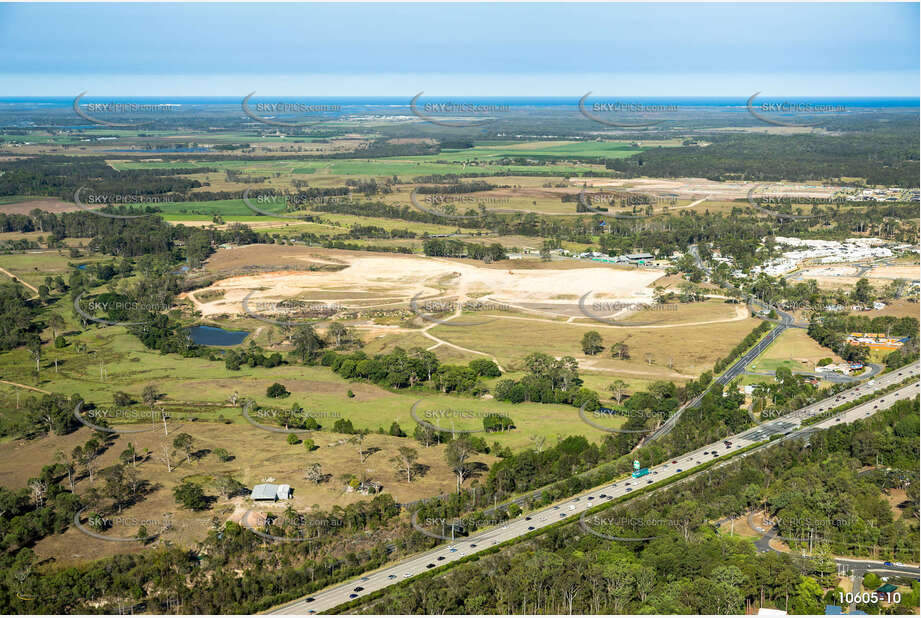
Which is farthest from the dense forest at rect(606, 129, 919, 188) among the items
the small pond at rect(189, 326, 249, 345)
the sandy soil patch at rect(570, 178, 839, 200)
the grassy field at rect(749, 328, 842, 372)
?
the small pond at rect(189, 326, 249, 345)

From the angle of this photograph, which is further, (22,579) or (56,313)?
(56,313)

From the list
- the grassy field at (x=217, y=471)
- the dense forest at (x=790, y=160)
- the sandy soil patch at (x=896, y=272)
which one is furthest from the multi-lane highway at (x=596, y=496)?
the dense forest at (x=790, y=160)

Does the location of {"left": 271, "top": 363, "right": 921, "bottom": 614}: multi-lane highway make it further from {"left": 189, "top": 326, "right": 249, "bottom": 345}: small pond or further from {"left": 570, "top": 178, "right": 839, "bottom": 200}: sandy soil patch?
{"left": 570, "top": 178, "right": 839, "bottom": 200}: sandy soil patch

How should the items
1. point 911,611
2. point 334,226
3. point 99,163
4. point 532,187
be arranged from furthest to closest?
point 99,163, point 532,187, point 334,226, point 911,611

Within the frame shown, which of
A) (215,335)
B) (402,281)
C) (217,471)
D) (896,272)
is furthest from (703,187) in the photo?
(217,471)

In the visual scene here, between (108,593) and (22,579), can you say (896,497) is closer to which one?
(108,593)

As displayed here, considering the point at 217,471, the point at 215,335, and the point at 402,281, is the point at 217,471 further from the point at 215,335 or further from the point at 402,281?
the point at 402,281

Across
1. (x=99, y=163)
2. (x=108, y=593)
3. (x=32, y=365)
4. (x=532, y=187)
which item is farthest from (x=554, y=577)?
(x=99, y=163)
